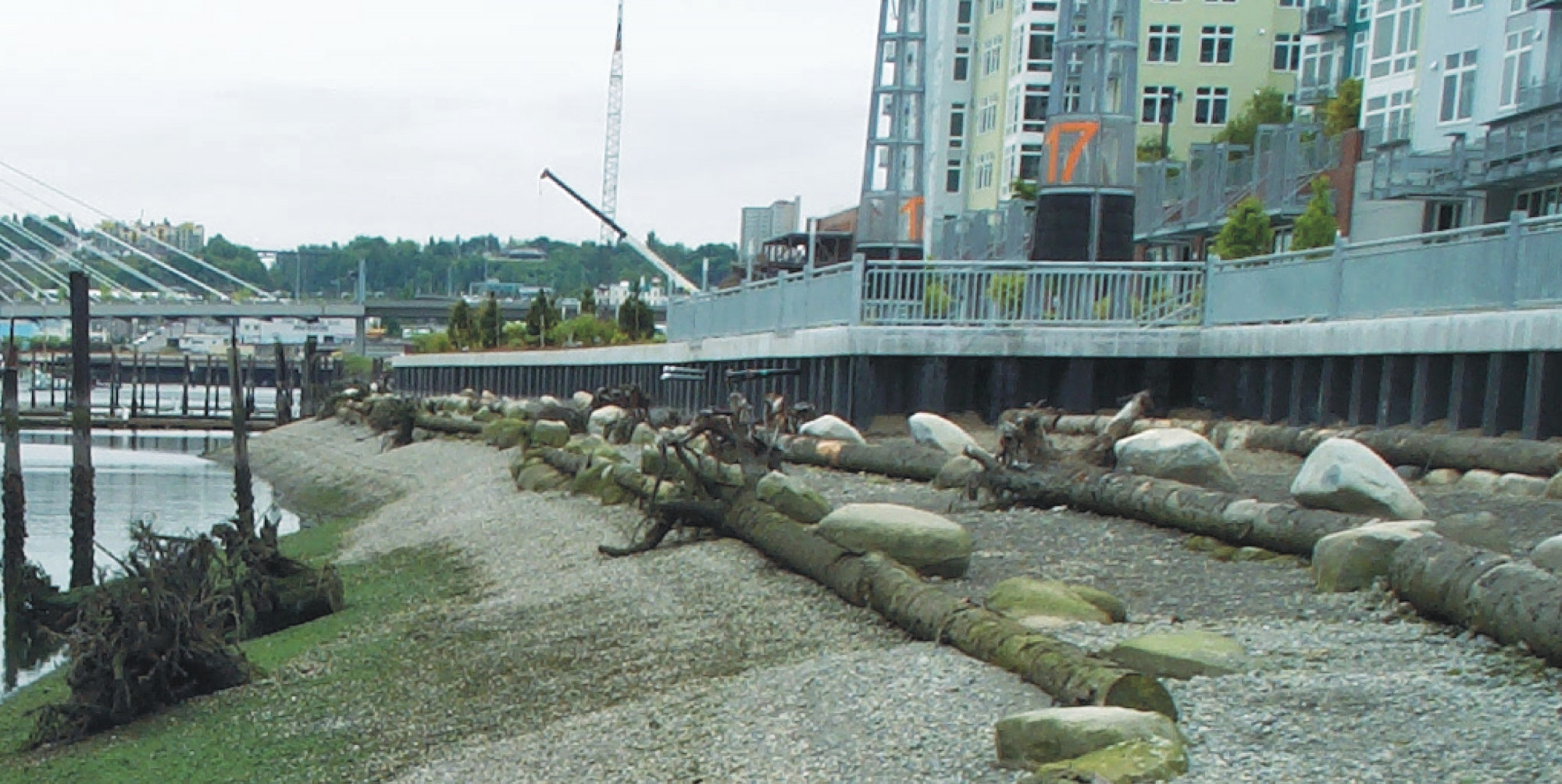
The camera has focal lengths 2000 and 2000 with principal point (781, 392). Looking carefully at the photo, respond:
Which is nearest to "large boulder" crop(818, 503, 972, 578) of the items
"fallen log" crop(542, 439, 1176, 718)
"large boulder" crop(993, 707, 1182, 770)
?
"fallen log" crop(542, 439, 1176, 718)

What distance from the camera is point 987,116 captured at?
329ft

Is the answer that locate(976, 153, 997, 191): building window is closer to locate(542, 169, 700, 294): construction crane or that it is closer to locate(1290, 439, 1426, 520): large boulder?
locate(542, 169, 700, 294): construction crane

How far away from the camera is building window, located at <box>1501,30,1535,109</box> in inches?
1895

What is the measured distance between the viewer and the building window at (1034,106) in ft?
299

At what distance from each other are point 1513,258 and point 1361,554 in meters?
9.00

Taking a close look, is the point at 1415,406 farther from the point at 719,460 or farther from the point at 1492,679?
the point at 1492,679

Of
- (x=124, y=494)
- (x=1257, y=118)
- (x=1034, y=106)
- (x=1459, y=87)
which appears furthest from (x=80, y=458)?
(x=1034, y=106)

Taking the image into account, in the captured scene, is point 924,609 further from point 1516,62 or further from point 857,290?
point 1516,62

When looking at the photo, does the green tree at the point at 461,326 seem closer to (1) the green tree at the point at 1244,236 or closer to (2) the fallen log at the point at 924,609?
(1) the green tree at the point at 1244,236

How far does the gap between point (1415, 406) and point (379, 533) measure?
16623 millimetres

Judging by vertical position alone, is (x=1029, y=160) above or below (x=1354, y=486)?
above

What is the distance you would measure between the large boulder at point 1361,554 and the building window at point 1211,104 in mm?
78899

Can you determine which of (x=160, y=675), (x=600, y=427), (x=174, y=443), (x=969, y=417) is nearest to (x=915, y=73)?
(x=600, y=427)

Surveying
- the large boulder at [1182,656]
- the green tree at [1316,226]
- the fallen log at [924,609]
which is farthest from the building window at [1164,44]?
the large boulder at [1182,656]
